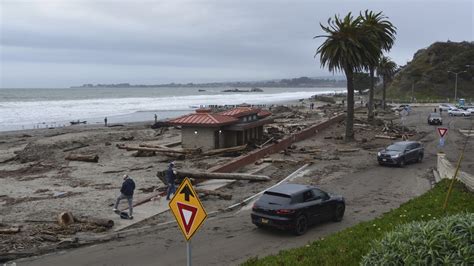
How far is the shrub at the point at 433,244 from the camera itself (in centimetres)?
488

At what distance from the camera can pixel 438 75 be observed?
139250 millimetres

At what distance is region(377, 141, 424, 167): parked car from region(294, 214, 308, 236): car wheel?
1534 centimetres

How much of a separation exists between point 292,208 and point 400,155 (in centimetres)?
1629

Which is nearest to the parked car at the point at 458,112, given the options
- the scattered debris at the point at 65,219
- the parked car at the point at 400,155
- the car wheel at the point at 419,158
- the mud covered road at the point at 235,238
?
the car wheel at the point at 419,158

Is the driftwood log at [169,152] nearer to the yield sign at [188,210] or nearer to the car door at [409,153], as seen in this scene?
the car door at [409,153]

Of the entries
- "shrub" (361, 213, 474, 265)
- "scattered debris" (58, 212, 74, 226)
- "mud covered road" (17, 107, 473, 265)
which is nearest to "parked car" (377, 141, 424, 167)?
"mud covered road" (17, 107, 473, 265)

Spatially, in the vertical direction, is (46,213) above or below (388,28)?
below

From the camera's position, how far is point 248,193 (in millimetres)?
21547

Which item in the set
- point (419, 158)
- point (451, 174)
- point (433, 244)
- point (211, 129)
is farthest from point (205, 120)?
point (433, 244)

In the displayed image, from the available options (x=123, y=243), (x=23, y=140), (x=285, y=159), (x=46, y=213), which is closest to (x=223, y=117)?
(x=285, y=159)

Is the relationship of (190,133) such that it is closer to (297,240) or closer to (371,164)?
(371,164)

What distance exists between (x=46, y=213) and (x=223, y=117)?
16.9m

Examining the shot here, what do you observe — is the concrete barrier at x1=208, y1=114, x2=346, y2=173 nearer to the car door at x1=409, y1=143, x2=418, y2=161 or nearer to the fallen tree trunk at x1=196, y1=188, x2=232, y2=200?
the fallen tree trunk at x1=196, y1=188, x2=232, y2=200

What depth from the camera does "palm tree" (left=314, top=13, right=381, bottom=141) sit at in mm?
39875
